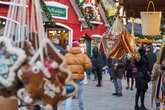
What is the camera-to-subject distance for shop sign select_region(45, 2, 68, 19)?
22.6 meters

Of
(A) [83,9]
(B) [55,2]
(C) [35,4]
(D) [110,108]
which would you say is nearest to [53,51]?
(C) [35,4]

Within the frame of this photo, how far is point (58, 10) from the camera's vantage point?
23359mm

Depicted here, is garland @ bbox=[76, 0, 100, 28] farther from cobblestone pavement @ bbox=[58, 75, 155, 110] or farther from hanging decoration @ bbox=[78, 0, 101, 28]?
cobblestone pavement @ bbox=[58, 75, 155, 110]

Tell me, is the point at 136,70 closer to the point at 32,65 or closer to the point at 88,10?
the point at 32,65

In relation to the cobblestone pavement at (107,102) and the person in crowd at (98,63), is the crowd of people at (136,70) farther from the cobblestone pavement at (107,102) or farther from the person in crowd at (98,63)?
the person in crowd at (98,63)

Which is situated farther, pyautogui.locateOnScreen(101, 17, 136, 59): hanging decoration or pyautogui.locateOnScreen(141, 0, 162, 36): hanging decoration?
pyautogui.locateOnScreen(101, 17, 136, 59): hanging decoration

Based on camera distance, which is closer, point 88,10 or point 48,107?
point 48,107

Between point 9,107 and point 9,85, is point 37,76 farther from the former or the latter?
point 9,107

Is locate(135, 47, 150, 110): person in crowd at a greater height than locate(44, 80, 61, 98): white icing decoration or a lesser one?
lesser

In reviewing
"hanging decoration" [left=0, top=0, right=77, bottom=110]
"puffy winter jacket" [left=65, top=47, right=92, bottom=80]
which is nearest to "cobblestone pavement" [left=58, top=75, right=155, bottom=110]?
"puffy winter jacket" [left=65, top=47, right=92, bottom=80]

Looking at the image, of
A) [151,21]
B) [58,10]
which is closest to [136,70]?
[151,21]

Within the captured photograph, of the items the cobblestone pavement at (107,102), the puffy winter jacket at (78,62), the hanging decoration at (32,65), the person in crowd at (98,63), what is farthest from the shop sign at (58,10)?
the hanging decoration at (32,65)

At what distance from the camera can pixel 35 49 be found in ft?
10.5

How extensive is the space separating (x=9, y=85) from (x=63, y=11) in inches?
829
